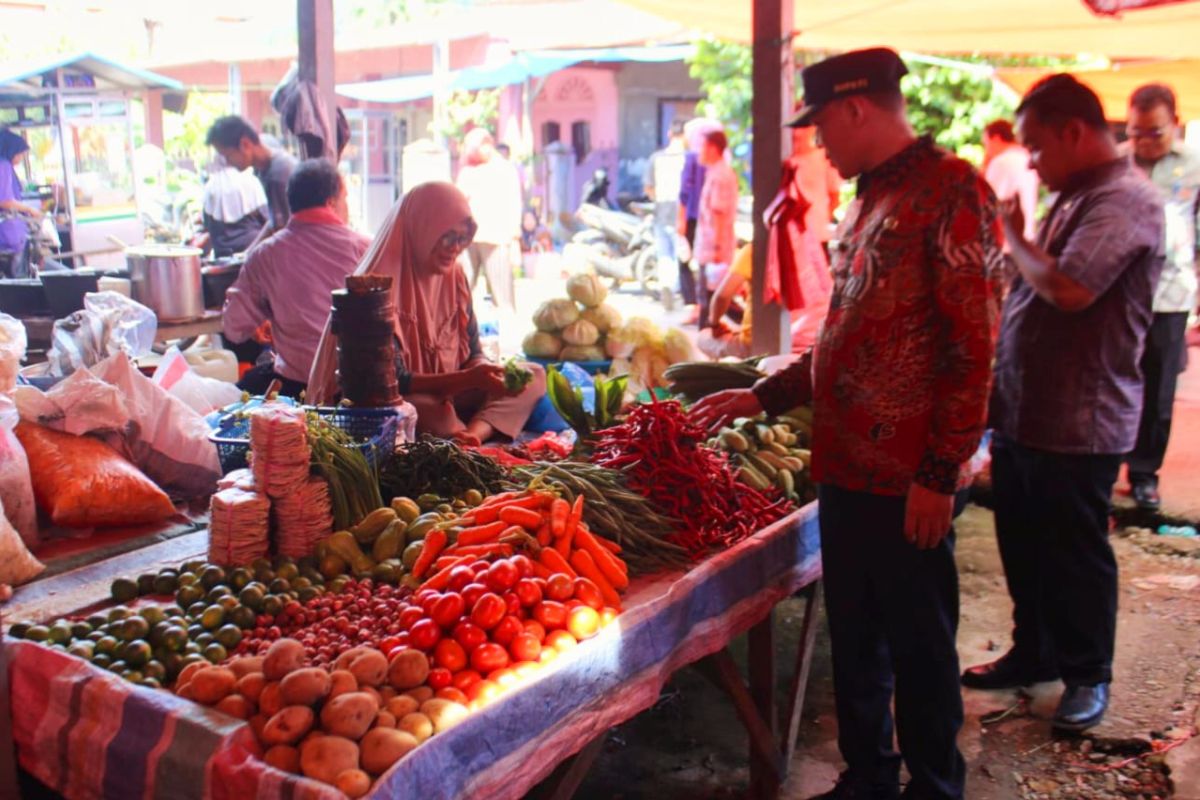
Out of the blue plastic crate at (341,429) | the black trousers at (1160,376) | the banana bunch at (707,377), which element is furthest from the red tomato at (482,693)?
the black trousers at (1160,376)

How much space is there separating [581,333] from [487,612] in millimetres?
3588

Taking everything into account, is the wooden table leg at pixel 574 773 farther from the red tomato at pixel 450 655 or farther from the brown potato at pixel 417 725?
the brown potato at pixel 417 725

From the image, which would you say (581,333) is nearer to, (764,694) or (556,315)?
(556,315)

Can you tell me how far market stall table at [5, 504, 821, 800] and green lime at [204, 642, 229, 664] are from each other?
0.18 m

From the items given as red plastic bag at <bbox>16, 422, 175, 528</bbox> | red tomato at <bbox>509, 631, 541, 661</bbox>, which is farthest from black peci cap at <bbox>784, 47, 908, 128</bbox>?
red plastic bag at <bbox>16, 422, 175, 528</bbox>

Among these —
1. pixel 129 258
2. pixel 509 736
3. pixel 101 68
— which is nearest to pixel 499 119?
pixel 101 68

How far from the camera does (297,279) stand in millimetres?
5160

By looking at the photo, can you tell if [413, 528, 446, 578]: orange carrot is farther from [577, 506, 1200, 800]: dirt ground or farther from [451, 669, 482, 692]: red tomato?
[577, 506, 1200, 800]: dirt ground

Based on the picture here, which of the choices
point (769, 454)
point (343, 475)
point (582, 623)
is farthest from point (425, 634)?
point (769, 454)

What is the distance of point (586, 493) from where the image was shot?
10.8ft

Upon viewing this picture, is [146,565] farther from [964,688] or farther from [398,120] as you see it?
[398,120]

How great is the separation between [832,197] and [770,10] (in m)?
2.98

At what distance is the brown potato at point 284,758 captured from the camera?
212cm

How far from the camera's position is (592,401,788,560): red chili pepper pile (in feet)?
11.1
